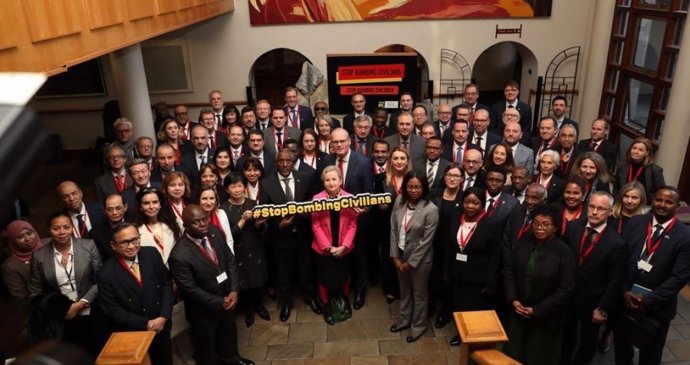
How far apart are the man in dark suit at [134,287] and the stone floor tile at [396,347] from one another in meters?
2.02

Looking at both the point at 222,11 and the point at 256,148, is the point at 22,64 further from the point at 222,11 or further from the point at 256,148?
the point at 222,11

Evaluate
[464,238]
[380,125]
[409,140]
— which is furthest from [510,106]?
[464,238]

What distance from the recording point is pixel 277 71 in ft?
38.4

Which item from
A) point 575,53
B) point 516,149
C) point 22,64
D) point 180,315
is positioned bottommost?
point 180,315

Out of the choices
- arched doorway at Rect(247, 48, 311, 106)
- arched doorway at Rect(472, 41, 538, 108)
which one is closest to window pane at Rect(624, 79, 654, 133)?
arched doorway at Rect(472, 41, 538, 108)

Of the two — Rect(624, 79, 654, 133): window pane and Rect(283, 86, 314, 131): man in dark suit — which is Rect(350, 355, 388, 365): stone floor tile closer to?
Rect(283, 86, 314, 131): man in dark suit

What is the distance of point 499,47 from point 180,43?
27.5 feet

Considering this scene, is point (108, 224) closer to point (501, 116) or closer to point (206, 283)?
point (206, 283)

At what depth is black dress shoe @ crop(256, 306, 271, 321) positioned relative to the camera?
5.22m

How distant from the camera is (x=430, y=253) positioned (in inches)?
176

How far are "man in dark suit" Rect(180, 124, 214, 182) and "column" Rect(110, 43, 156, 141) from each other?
1.27 m

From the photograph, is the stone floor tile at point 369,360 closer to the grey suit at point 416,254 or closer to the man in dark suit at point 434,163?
the grey suit at point 416,254

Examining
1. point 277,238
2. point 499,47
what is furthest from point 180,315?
point 499,47

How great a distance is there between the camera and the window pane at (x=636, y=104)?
27.5 ft
